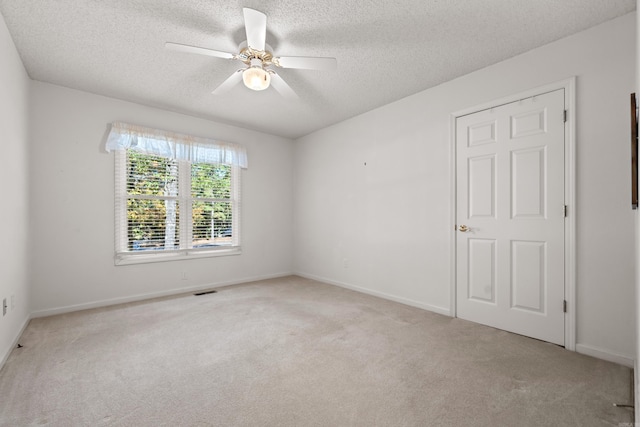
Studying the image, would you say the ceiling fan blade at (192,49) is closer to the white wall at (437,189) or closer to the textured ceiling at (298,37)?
the textured ceiling at (298,37)

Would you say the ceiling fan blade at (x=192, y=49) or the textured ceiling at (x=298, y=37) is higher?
the textured ceiling at (x=298, y=37)

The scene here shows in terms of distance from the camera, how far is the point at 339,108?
13.3 feet

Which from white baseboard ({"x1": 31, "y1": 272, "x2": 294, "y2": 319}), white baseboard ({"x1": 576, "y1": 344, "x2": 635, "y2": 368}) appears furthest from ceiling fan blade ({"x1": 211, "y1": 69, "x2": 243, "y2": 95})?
white baseboard ({"x1": 576, "y1": 344, "x2": 635, "y2": 368})

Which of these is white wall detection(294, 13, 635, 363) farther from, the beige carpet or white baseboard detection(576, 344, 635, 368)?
the beige carpet

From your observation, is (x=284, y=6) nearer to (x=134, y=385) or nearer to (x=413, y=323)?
(x=134, y=385)

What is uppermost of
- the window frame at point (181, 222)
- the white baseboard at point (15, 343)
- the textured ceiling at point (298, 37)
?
the textured ceiling at point (298, 37)

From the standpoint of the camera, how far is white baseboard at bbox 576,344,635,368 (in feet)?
6.91

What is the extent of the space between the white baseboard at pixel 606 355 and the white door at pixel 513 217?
0.47 ft

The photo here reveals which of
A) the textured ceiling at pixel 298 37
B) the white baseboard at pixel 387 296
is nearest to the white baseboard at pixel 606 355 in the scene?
the white baseboard at pixel 387 296

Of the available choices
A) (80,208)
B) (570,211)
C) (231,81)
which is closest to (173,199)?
(80,208)

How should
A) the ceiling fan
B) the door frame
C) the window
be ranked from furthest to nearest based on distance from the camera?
the window
the door frame
the ceiling fan

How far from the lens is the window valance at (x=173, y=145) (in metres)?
3.69

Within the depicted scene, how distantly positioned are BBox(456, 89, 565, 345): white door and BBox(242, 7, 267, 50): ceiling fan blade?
224 centimetres

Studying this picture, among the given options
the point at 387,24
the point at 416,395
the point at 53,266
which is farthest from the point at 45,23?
the point at 416,395
